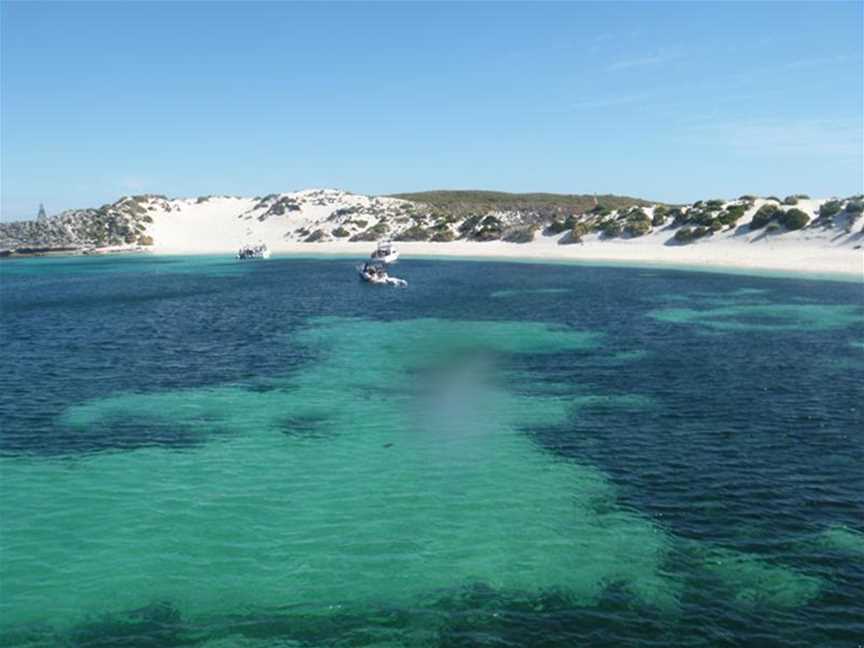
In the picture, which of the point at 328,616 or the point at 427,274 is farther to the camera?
the point at 427,274

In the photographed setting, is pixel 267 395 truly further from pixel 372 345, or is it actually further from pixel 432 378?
pixel 372 345

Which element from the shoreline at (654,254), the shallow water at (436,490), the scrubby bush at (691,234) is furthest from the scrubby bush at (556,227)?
the shallow water at (436,490)

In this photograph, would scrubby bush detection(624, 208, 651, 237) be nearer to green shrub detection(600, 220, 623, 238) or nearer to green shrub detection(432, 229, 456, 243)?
green shrub detection(600, 220, 623, 238)

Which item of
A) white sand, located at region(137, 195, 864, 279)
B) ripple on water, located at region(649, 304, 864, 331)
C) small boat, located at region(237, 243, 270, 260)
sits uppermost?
white sand, located at region(137, 195, 864, 279)

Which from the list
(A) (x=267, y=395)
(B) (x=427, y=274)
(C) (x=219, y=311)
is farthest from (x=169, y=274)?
(A) (x=267, y=395)

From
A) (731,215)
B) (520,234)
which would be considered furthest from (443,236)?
(731,215)

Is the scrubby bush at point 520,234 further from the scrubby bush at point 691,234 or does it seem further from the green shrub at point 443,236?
the scrubby bush at point 691,234

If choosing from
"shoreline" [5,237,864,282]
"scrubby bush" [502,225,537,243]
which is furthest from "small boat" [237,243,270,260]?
"scrubby bush" [502,225,537,243]
